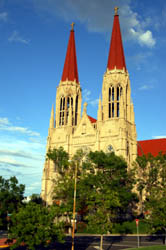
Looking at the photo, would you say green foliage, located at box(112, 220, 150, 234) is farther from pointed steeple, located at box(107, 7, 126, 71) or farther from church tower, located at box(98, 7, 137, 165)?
pointed steeple, located at box(107, 7, 126, 71)

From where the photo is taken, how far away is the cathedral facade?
58281 millimetres

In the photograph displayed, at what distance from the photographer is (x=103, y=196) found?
3275cm

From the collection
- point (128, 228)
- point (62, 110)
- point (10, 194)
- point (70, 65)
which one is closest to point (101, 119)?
point (62, 110)

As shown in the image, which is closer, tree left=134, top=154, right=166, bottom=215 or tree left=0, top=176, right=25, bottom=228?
tree left=0, top=176, right=25, bottom=228

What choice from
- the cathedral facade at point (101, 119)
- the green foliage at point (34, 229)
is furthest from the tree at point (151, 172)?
the green foliage at point (34, 229)

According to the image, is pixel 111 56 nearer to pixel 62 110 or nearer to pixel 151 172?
pixel 62 110

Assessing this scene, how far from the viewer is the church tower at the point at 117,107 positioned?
188 ft

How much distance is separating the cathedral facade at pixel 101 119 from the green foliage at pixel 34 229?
31301 millimetres

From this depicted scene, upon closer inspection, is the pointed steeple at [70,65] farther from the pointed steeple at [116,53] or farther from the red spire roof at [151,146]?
the red spire roof at [151,146]

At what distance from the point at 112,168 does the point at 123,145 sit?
9838 millimetres

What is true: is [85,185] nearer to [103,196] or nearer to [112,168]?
[112,168]

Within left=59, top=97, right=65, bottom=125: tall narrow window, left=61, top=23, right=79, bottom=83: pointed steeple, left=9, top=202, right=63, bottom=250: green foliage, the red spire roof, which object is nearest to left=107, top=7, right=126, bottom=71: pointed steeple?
left=61, top=23, right=79, bottom=83: pointed steeple

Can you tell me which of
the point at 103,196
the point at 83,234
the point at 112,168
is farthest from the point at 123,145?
the point at 103,196

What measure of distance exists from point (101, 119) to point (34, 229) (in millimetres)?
38171
